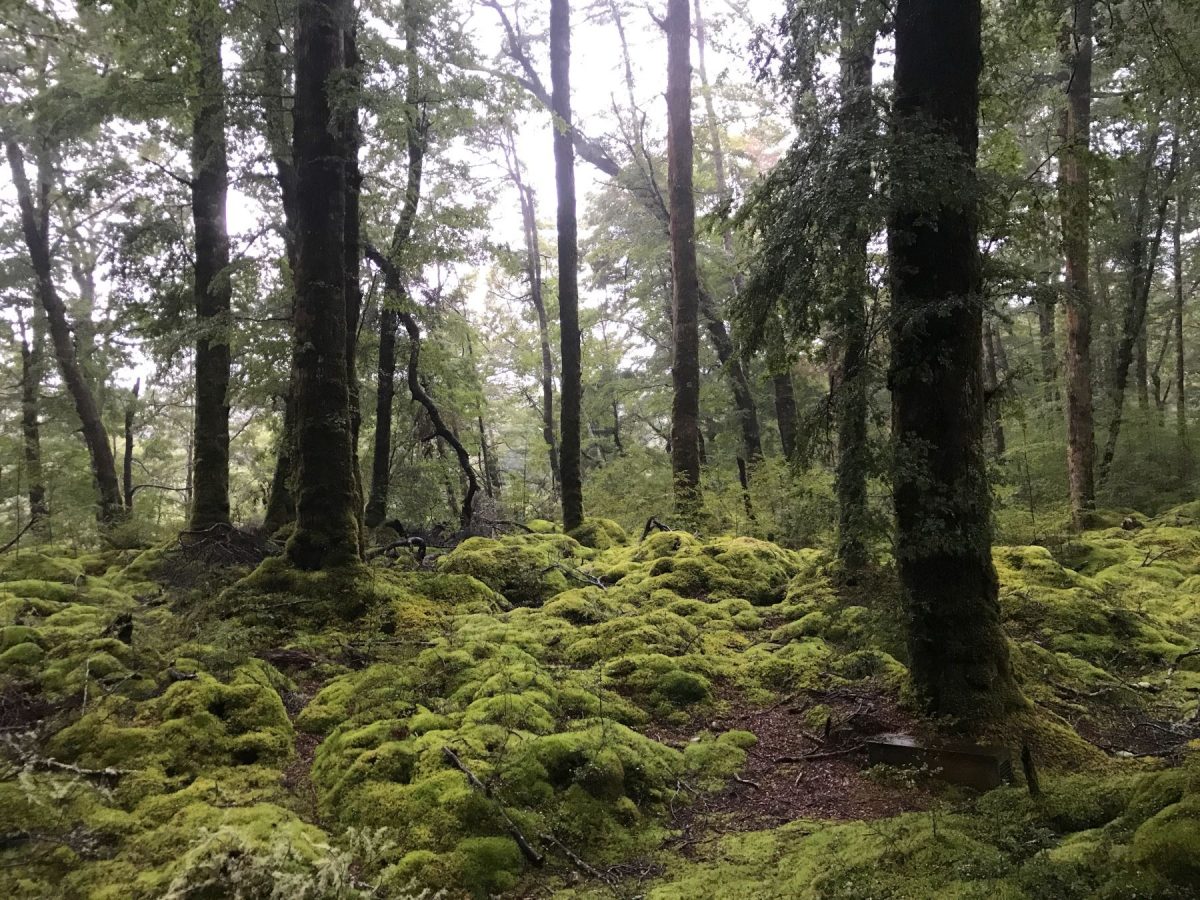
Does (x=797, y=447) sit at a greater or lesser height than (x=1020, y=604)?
greater

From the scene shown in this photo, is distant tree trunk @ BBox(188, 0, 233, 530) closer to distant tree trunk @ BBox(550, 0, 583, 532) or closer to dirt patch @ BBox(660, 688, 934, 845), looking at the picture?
distant tree trunk @ BBox(550, 0, 583, 532)

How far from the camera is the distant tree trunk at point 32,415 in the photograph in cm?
1525

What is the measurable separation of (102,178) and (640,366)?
14724mm

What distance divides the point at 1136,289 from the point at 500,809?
20.5 meters

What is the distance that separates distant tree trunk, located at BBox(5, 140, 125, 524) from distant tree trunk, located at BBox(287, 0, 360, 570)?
11.4 meters

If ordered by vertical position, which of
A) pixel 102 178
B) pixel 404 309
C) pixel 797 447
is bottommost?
pixel 797 447

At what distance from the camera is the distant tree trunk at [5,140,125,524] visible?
15.7 metres

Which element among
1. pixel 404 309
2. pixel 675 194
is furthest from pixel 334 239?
pixel 675 194

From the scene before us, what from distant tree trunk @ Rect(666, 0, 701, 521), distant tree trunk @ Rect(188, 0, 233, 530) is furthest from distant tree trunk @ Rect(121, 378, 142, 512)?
distant tree trunk @ Rect(666, 0, 701, 521)

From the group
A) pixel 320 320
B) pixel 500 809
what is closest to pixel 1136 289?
pixel 320 320

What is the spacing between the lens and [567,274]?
12508 millimetres

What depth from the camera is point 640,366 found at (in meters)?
22.3

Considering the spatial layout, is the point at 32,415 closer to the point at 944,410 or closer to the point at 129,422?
the point at 129,422

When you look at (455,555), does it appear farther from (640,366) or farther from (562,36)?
(640,366)
